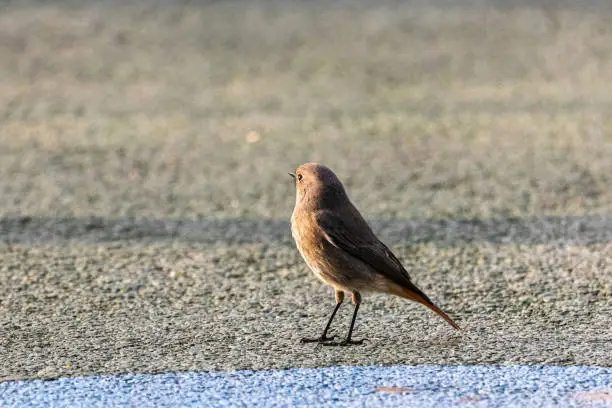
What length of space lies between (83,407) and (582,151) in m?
5.78

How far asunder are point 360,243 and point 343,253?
0.32ft

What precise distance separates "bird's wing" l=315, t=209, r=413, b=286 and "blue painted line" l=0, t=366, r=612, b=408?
51cm

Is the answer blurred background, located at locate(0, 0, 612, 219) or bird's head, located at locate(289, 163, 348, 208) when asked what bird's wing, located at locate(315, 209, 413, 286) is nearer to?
bird's head, located at locate(289, 163, 348, 208)

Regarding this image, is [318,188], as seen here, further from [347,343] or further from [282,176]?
[282,176]

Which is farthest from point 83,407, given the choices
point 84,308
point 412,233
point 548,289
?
point 412,233

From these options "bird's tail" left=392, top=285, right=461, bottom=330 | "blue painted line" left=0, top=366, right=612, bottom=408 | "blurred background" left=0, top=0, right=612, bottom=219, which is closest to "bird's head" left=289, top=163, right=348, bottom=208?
"bird's tail" left=392, top=285, right=461, bottom=330

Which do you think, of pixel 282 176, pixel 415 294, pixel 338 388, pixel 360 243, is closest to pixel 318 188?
pixel 360 243

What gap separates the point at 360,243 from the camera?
5.04m

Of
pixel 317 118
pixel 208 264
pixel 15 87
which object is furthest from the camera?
pixel 15 87

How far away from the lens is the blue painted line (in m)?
4.24

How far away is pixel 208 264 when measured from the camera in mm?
6332

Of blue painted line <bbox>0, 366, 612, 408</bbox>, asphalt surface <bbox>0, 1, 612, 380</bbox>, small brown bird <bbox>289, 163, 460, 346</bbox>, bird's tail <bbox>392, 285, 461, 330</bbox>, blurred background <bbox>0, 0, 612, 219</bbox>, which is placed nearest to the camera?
blue painted line <bbox>0, 366, 612, 408</bbox>

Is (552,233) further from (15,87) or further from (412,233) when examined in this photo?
(15,87)

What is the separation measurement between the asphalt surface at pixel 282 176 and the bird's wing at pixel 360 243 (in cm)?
33
